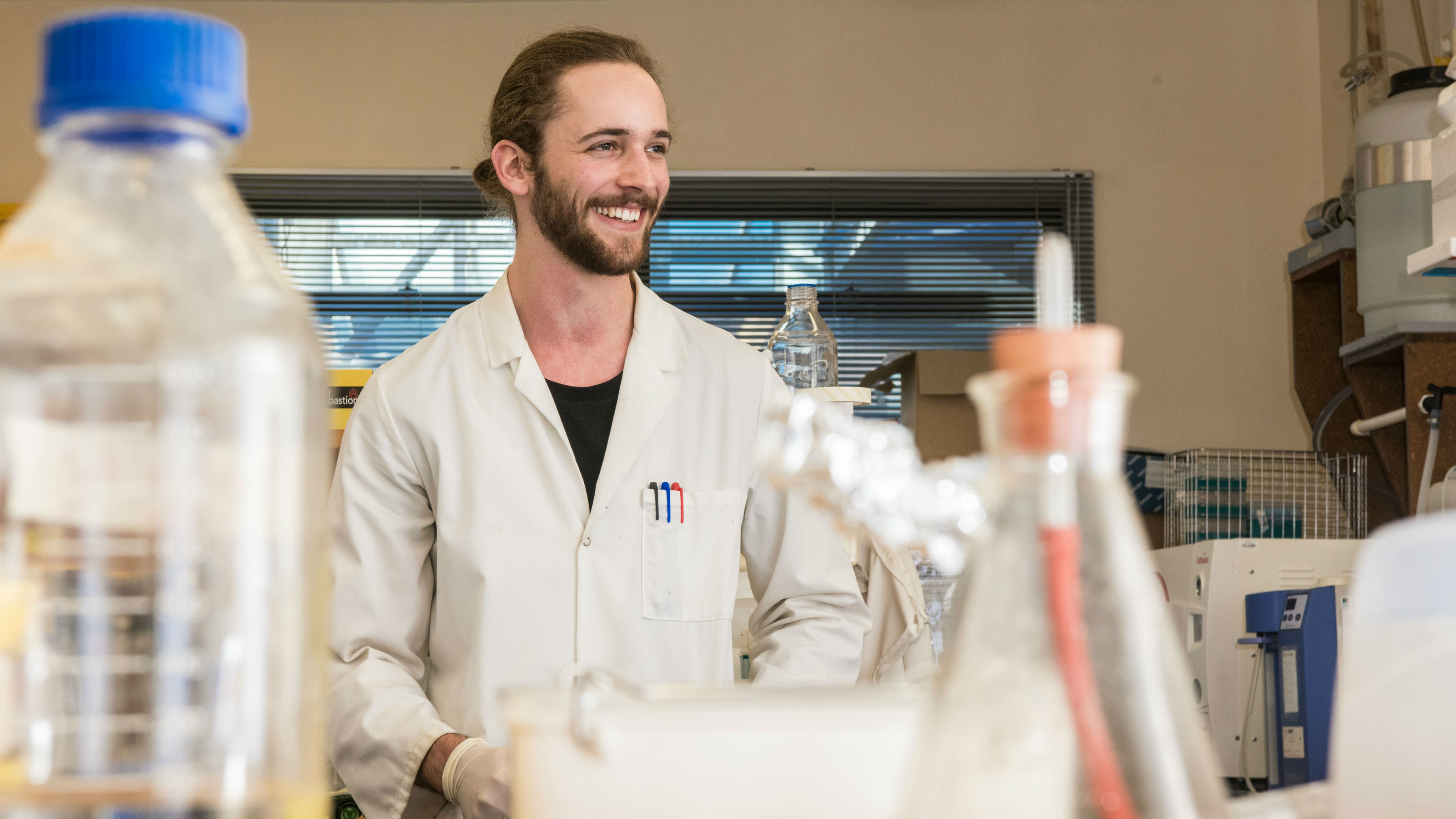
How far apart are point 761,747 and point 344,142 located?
437 cm

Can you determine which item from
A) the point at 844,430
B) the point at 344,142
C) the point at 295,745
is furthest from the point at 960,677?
the point at 344,142

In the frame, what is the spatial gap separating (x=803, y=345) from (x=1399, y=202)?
1428 mm

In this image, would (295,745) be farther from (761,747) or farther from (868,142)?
(868,142)

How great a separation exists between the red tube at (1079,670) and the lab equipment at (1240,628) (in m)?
2.61

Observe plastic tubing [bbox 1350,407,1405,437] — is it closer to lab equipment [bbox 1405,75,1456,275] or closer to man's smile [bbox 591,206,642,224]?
lab equipment [bbox 1405,75,1456,275]

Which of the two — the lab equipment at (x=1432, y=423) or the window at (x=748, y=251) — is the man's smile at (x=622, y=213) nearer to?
the lab equipment at (x=1432, y=423)

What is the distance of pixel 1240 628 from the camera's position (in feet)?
9.03

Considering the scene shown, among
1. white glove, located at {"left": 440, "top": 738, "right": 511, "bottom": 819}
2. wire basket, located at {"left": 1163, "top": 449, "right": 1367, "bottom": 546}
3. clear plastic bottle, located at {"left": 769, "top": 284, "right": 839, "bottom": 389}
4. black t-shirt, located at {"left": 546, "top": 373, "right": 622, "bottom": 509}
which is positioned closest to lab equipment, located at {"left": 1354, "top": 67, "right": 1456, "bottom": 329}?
wire basket, located at {"left": 1163, "top": 449, "right": 1367, "bottom": 546}

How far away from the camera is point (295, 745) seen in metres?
0.36

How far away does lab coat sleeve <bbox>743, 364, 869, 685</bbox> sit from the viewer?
1.43 metres

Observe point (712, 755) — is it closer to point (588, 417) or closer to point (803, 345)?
point (588, 417)

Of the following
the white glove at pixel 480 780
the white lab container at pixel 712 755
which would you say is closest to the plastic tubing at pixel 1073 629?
the white lab container at pixel 712 755

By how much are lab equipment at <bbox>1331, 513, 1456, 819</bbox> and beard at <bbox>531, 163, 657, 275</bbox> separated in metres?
1.22

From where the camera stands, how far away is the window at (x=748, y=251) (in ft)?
14.4
